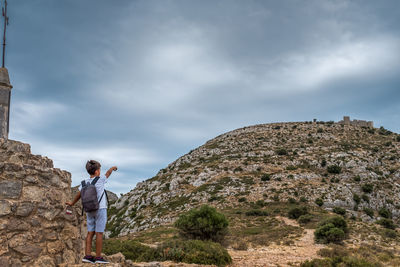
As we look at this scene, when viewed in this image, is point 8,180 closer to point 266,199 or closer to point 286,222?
point 286,222

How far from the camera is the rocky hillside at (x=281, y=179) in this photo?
3609cm

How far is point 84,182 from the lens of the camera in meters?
5.02

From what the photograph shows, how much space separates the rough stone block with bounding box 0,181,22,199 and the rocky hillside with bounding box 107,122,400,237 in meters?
28.8

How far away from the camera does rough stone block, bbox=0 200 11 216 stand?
4.43 meters

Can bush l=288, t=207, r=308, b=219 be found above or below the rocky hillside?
below

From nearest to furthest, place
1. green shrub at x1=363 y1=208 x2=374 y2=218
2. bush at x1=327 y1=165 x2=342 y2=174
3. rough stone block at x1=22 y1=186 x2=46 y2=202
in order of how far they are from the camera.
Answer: rough stone block at x1=22 y1=186 x2=46 y2=202
green shrub at x1=363 y1=208 x2=374 y2=218
bush at x1=327 y1=165 x2=342 y2=174

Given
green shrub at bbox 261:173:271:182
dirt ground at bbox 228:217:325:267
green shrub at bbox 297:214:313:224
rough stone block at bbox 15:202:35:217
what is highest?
green shrub at bbox 261:173:271:182

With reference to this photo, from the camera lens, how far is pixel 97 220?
4.92 metres

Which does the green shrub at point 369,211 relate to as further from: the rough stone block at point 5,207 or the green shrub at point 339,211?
the rough stone block at point 5,207

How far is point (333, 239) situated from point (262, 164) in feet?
95.4

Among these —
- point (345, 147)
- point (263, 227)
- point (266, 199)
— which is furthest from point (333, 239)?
point (345, 147)

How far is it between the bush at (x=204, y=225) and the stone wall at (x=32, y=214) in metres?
13.2

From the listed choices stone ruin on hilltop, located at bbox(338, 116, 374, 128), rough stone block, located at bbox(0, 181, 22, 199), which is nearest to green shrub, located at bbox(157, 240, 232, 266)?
rough stone block, located at bbox(0, 181, 22, 199)

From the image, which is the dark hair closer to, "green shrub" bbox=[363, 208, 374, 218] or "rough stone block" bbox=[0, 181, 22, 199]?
"rough stone block" bbox=[0, 181, 22, 199]
